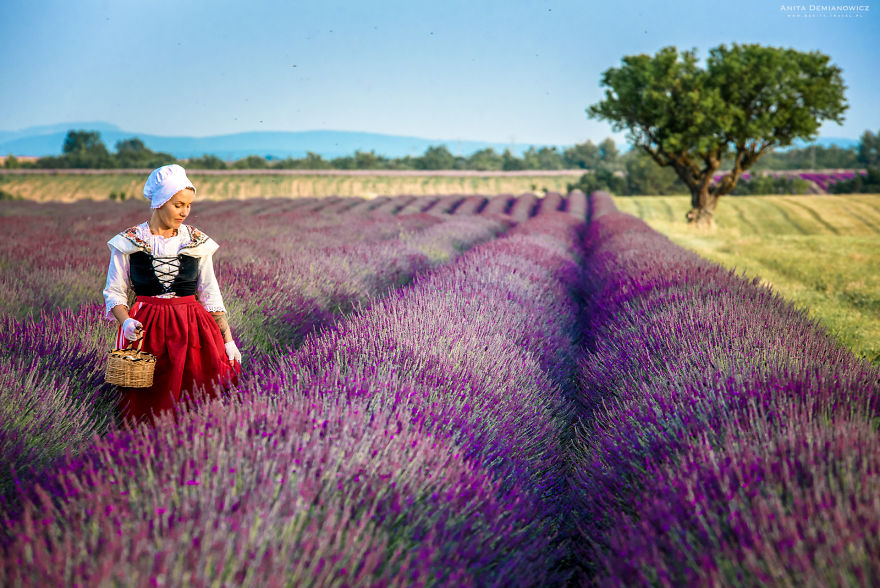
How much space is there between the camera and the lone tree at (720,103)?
16.0 m

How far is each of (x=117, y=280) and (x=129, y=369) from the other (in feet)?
1.36

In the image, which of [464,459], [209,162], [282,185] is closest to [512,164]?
[282,185]

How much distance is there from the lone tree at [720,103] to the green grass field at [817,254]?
256cm

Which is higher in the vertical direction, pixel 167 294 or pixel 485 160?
pixel 485 160

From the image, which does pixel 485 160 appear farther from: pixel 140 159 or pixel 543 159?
pixel 140 159

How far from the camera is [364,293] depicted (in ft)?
15.7

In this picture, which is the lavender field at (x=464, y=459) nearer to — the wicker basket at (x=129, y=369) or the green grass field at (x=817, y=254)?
the wicker basket at (x=129, y=369)

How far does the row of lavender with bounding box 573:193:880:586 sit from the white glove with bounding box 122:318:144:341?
1.78 meters

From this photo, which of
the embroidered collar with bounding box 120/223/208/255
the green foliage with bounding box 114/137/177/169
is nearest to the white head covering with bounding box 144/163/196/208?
the embroidered collar with bounding box 120/223/208/255

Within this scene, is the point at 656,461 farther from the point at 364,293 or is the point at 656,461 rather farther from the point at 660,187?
the point at 660,187

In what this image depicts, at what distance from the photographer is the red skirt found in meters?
2.42

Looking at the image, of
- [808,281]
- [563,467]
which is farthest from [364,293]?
[808,281]

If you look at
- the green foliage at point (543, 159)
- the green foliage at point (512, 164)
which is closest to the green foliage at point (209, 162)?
the green foliage at point (512, 164)

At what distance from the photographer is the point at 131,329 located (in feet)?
7.38
